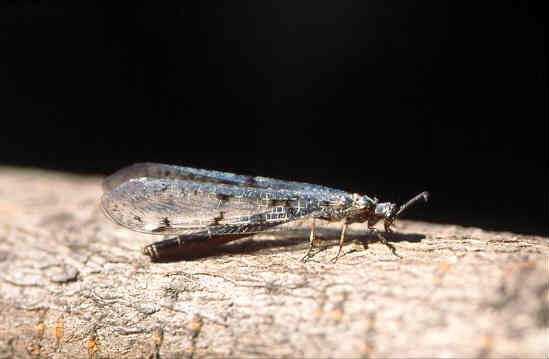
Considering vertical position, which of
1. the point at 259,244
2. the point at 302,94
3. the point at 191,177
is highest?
the point at 302,94

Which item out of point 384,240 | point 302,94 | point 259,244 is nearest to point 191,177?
point 259,244

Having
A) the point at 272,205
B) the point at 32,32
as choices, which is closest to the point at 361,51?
the point at 272,205

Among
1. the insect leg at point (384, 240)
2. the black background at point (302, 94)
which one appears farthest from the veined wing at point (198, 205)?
the black background at point (302, 94)

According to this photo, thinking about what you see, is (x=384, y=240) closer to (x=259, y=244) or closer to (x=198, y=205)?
(x=259, y=244)

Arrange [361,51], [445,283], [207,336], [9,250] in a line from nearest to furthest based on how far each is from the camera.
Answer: [445,283] → [207,336] → [9,250] → [361,51]

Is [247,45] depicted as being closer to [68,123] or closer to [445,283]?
[68,123]

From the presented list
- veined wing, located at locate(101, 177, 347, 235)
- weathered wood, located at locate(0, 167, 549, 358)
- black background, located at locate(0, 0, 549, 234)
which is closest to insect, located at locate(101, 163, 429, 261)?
veined wing, located at locate(101, 177, 347, 235)
